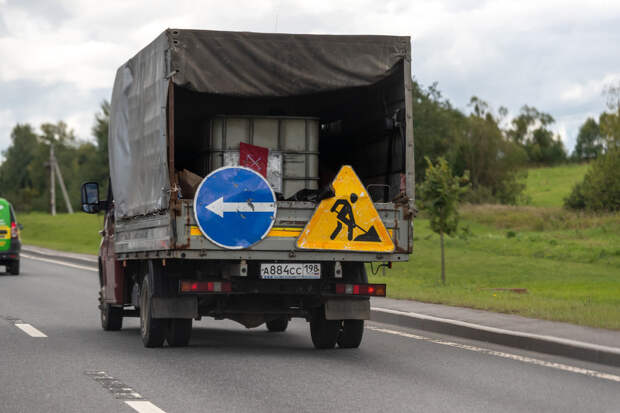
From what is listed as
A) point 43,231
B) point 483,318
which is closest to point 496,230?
point 43,231

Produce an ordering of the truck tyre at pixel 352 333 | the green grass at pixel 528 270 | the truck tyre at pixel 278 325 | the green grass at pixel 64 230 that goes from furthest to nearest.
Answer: the green grass at pixel 64 230
the green grass at pixel 528 270
the truck tyre at pixel 278 325
the truck tyre at pixel 352 333

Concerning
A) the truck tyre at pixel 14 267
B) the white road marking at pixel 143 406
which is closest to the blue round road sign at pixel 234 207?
the white road marking at pixel 143 406

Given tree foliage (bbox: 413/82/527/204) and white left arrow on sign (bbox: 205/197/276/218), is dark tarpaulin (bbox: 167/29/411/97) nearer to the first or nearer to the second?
white left arrow on sign (bbox: 205/197/276/218)

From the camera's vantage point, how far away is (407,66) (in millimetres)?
11398

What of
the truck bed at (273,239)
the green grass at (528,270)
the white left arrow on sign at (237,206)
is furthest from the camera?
the green grass at (528,270)

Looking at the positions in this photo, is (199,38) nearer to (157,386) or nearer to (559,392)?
(157,386)

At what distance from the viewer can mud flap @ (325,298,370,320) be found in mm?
11195

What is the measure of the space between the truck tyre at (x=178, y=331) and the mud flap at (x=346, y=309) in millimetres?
1587

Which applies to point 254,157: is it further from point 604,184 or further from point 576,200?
point 576,200

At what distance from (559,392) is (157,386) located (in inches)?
128

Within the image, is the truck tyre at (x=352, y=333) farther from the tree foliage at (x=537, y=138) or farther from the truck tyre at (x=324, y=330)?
the tree foliage at (x=537, y=138)

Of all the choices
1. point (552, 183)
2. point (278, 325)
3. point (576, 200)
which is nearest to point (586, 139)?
point (552, 183)

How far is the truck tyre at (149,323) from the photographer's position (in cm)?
1145

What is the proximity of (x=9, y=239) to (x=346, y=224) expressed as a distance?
69.3 ft
